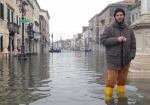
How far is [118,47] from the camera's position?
5863 millimetres

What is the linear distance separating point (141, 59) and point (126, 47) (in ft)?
16.0

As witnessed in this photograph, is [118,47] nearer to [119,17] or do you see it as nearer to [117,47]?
[117,47]

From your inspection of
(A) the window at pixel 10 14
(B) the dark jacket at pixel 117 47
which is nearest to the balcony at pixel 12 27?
(A) the window at pixel 10 14

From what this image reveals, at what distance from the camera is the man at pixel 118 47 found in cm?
584

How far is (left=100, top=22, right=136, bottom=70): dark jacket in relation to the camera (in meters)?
5.84

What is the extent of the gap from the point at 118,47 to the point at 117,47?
2 cm

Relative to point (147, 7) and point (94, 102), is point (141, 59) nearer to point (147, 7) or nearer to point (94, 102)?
point (147, 7)

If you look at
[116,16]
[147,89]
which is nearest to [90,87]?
[147,89]

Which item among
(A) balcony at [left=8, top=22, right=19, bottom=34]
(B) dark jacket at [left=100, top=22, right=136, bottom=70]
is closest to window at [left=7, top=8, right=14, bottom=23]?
(A) balcony at [left=8, top=22, right=19, bottom=34]

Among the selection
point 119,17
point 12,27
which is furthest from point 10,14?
point 119,17

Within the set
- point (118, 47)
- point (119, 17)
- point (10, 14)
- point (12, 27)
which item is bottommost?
point (118, 47)

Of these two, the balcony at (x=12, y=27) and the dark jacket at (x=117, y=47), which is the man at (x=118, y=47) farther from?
the balcony at (x=12, y=27)

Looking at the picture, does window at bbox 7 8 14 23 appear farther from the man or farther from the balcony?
the man

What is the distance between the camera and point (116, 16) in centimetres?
589
